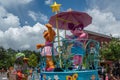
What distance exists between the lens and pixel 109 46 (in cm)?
2903

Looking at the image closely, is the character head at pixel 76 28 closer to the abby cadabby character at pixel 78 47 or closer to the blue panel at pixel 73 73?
the abby cadabby character at pixel 78 47

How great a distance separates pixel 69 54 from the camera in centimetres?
777

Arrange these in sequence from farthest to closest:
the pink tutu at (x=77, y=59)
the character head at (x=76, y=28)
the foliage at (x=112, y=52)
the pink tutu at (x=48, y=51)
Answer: the foliage at (x=112, y=52) → the character head at (x=76, y=28) → the pink tutu at (x=48, y=51) → the pink tutu at (x=77, y=59)

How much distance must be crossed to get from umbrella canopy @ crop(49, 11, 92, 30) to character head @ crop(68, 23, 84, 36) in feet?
0.38

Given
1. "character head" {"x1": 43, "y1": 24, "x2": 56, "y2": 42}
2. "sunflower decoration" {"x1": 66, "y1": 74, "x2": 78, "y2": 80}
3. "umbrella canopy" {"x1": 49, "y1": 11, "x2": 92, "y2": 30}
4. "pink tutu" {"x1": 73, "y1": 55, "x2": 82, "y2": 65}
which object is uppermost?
"umbrella canopy" {"x1": 49, "y1": 11, "x2": 92, "y2": 30}

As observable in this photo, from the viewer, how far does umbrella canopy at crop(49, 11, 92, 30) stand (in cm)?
A: 846

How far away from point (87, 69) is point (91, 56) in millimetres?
467

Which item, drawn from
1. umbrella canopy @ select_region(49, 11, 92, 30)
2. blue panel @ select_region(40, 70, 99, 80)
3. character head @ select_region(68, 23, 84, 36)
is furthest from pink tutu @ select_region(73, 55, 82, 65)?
umbrella canopy @ select_region(49, 11, 92, 30)

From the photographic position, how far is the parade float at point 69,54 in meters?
7.67

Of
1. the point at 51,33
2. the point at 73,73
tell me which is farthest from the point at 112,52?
the point at 73,73

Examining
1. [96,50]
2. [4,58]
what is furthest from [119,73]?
[4,58]

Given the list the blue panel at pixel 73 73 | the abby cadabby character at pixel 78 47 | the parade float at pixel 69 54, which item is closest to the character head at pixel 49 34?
the parade float at pixel 69 54

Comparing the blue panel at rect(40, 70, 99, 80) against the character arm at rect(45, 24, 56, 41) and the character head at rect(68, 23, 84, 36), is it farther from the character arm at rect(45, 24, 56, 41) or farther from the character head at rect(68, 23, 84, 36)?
the character head at rect(68, 23, 84, 36)


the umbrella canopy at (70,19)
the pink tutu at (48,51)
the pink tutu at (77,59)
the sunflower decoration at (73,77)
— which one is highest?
the umbrella canopy at (70,19)
